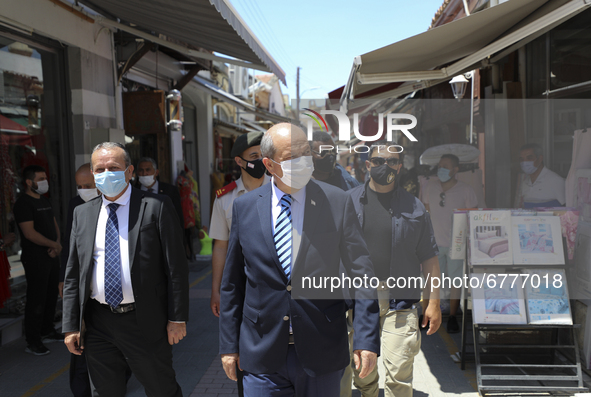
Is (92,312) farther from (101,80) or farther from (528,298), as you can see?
(101,80)

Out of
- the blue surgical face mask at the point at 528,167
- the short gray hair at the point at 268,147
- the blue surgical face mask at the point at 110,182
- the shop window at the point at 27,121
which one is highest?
the shop window at the point at 27,121

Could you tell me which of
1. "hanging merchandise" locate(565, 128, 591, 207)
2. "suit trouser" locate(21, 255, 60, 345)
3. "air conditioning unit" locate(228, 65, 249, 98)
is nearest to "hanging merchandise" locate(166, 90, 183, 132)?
"suit trouser" locate(21, 255, 60, 345)

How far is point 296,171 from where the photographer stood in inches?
101

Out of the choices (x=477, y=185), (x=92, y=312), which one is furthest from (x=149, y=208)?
(x=477, y=185)

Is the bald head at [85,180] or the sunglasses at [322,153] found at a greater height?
the sunglasses at [322,153]

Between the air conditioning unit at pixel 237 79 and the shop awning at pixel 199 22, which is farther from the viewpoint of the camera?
the air conditioning unit at pixel 237 79

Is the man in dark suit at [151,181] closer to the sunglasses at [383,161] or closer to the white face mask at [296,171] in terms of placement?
the sunglasses at [383,161]

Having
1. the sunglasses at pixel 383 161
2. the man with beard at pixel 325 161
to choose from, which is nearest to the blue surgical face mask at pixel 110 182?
the man with beard at pixel 325 161

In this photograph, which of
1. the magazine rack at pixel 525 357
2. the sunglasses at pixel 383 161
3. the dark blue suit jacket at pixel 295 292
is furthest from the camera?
the magazine rack at pixel 525 357

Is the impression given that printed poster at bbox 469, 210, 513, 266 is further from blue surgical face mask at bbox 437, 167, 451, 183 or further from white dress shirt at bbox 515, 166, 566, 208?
blue surgical face mask at bbox 437, 167, 451, 183

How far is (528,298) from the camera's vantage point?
4312 mm

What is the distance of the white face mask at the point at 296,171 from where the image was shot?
100 inches

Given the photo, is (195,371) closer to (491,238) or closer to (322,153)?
(322,153)

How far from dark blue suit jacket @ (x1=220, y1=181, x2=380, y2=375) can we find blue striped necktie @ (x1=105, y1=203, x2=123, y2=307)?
82 cm
